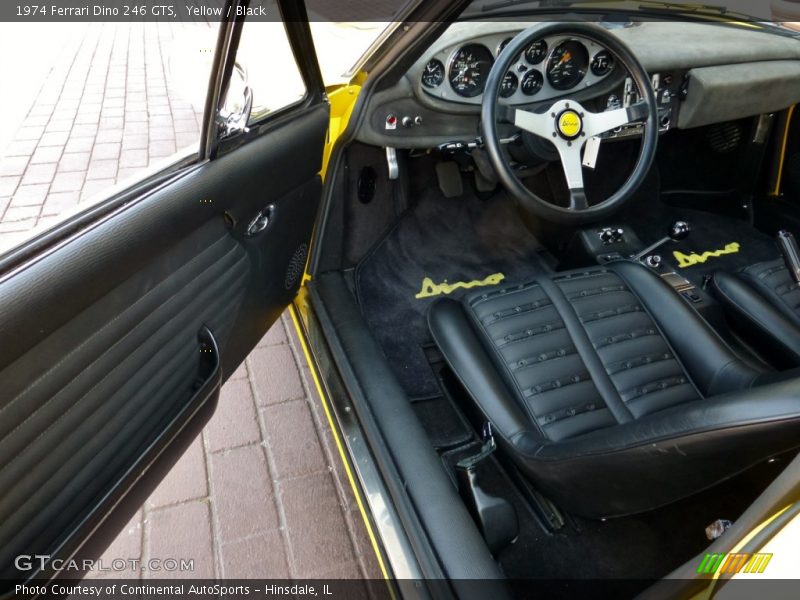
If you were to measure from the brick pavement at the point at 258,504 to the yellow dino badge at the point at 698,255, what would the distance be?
73.3 inches

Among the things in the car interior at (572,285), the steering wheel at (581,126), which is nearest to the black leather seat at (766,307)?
the car interior at (572,285)

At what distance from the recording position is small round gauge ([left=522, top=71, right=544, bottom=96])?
6.33 feet

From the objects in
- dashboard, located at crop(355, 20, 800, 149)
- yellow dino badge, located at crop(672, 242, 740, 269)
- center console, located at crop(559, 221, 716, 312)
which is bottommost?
yellow dino badge, located at crop(672, 242, 740, 269)

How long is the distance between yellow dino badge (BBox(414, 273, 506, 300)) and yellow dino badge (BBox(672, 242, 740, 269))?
897mm

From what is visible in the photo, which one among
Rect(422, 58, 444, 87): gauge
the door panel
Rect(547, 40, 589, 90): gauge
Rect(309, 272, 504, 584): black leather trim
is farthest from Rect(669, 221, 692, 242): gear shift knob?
the door panel

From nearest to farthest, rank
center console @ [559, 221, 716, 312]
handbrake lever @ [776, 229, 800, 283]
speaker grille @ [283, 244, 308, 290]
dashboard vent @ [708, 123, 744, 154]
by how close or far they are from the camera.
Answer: speaker grille @ [283, 244, 308, 290] → handbrake lever @ [776, 229, 800, 283] → center console @ [559, 221, 716, 312] → dashboard vent @ [708, 123, 744, 154]

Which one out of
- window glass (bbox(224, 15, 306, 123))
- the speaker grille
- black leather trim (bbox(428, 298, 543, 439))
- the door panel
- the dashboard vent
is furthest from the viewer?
the dashboard vent

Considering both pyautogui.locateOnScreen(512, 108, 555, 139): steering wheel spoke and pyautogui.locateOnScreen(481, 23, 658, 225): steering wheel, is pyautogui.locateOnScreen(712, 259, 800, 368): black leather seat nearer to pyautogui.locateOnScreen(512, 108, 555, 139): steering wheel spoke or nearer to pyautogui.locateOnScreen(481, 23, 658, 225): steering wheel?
pyautogui.locateOnScreen(481, 23, 658, 225): steering wheel

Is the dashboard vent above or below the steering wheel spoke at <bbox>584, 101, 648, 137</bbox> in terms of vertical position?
below

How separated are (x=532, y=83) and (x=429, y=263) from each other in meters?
0.87

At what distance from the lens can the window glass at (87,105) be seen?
1.42m

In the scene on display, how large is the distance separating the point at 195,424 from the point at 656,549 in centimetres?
124

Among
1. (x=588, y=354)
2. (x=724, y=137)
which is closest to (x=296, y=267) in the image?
(x=588, y=354)

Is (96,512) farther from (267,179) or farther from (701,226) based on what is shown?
(701,226)
